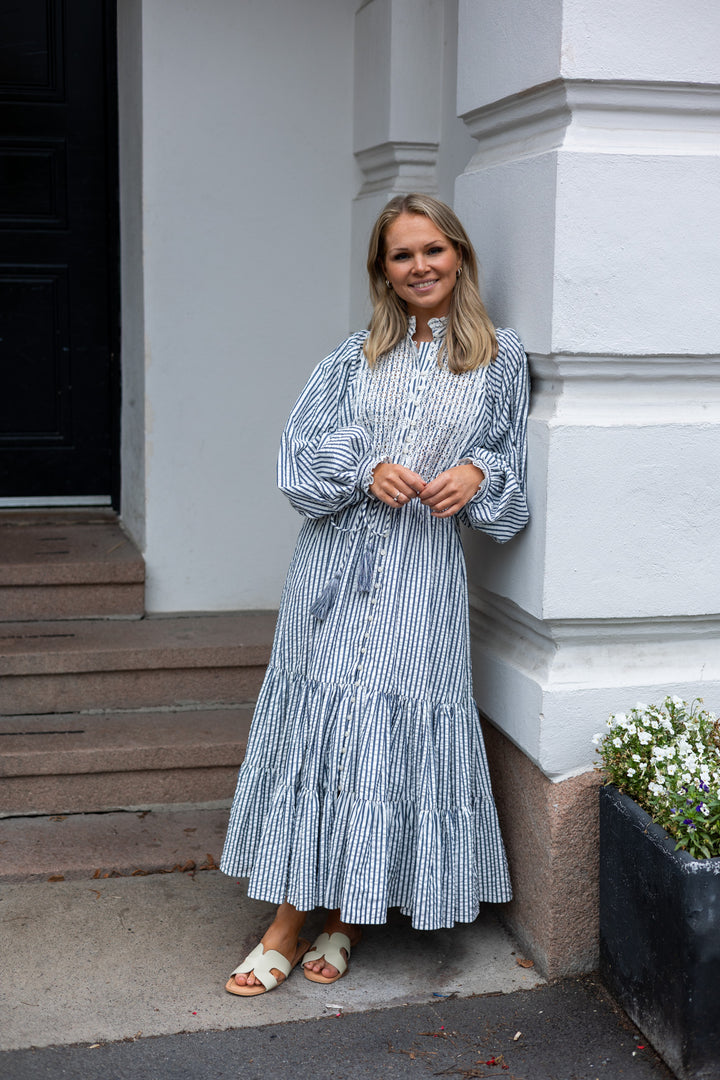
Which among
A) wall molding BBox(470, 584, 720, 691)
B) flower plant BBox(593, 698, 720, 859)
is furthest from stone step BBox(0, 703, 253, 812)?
flower plant BBox(593, 698, 720, 859)

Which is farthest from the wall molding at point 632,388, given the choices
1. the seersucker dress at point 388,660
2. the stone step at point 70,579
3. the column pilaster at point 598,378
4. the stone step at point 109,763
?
the stone step at point 70,579

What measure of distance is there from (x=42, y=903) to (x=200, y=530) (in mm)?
1507

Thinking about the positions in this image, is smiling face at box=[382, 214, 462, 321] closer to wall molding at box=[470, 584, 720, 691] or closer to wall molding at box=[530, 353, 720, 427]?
wall molding at box=[530, 353, 720, 427]

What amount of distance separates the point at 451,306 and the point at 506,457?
382 millimetres

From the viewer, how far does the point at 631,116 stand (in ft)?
8.57

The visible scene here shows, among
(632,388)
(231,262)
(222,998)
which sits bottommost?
(222,998)

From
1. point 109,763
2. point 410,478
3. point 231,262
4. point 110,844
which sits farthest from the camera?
point 231,262

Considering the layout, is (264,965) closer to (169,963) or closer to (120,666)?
(169,963)

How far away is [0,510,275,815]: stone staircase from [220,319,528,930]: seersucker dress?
87 cm

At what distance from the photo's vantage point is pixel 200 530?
432cm

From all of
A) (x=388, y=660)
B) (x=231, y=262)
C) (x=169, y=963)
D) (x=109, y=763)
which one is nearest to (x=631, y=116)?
(x=388, y=660)

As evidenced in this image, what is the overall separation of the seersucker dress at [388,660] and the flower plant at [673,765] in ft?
1.24

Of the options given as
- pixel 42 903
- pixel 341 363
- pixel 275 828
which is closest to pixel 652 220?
pixel 341 363

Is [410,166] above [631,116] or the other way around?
above
